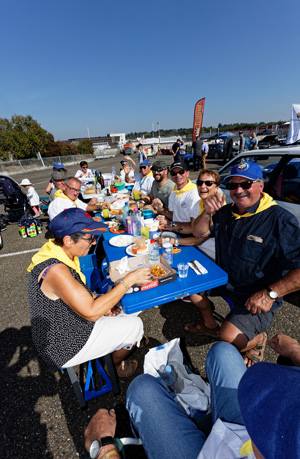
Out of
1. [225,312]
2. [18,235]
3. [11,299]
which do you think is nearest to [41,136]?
[18,235]

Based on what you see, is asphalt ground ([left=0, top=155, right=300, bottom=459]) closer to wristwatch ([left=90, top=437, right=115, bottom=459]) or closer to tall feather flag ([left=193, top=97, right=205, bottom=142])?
wristwatch ([left=90, top=437, right=115, bottom=459])

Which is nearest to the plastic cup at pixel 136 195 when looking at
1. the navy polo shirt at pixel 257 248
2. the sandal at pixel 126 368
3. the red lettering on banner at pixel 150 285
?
the navy polo shirt at pixel 257 248

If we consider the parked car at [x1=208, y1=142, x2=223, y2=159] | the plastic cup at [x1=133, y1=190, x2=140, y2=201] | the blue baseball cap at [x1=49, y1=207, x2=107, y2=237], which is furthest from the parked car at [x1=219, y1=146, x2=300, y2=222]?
the parked car at [x1=208, y1=142, x2=223, y2=159]

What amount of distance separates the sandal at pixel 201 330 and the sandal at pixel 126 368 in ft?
2.68

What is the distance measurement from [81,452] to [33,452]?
1.41ft

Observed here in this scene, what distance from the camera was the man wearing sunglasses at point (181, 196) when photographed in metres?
3.35

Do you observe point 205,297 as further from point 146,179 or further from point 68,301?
point 146,179

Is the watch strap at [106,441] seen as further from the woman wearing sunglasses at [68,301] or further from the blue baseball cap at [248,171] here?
the blue baseball cap at [248,171]

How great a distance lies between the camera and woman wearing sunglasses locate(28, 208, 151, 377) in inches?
59.8

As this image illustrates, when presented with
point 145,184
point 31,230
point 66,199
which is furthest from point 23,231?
point 145,184

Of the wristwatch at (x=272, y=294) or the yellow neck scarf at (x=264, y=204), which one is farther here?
the yellow neck scarf at (x=264, y=204)

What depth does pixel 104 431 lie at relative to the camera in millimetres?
1442

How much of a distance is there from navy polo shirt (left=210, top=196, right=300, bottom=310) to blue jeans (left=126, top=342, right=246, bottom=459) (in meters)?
0.89

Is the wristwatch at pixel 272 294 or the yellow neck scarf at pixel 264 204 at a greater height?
the yellow neck scarf at pixel 264 204
